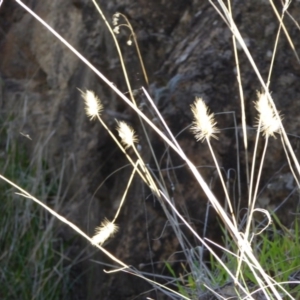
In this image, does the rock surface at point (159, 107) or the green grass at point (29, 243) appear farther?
the green grass at point (29, 243)

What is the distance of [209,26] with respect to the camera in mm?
2676

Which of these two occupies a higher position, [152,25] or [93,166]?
[152,25]

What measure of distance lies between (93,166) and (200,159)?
73 cm

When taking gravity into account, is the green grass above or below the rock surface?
below

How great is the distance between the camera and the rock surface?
2514 mm

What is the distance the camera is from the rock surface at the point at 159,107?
2514mm

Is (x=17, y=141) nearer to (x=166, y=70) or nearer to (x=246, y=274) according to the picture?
(x=166, y=70)

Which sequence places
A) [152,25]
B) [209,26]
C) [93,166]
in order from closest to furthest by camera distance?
1. [209,26]
2. [152,25]
3. [93,166]

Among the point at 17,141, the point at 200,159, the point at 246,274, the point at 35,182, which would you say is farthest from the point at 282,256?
the point at 17,141

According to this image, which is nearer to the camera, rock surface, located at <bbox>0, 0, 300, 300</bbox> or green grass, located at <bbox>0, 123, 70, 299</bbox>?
rock surface, located at <bbox>0, 0, 300, 300</bbox>

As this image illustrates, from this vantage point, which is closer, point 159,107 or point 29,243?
point 159,107

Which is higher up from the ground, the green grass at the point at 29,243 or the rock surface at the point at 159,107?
the rock surface at the point at 159,107

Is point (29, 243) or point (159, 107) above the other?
point (159, 107)

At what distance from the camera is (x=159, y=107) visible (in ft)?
8.69
